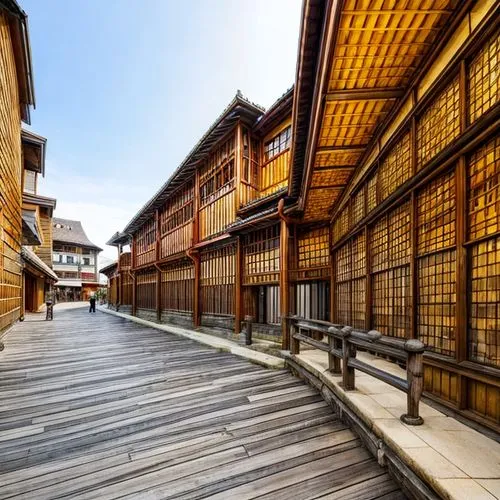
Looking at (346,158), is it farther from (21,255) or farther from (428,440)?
(21,255)

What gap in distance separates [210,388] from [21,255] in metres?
12.0

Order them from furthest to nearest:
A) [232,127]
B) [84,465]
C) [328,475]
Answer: [232,127] < [84,465] < [328,475]

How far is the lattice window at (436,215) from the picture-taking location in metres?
3.35

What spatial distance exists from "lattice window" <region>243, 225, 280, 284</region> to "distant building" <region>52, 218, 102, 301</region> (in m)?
43.1

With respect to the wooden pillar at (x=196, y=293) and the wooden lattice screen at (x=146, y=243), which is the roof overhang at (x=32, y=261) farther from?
the wooden pillar at (x=196, y=293)

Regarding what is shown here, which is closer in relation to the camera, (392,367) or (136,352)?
(392,367)

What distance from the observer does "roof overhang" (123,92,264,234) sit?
30.9 ft

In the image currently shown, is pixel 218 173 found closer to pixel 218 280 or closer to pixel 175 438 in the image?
pixel 218 280

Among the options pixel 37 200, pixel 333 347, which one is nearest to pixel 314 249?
pixel 333 347

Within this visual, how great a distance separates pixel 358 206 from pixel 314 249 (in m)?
2.19

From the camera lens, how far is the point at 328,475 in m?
2.93

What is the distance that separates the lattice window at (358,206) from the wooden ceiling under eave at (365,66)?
68cm

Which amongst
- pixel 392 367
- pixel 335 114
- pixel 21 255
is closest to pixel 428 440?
pixel 392 367

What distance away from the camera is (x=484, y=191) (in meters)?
2.89
